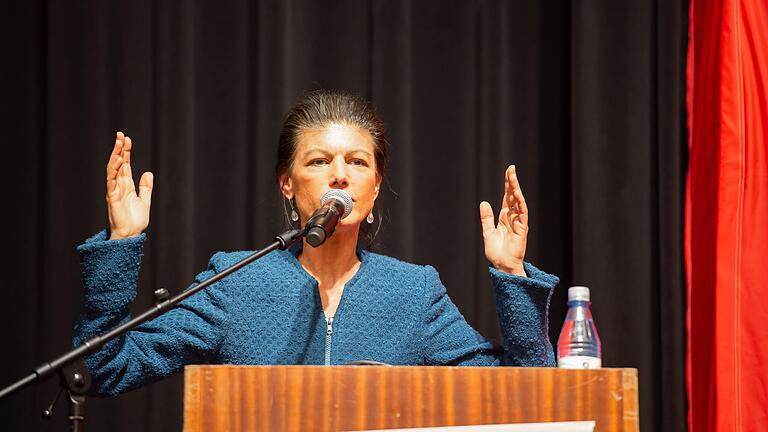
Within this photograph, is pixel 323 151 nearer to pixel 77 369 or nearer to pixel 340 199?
pixel 340 199

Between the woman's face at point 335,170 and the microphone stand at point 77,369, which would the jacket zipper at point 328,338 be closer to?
the woman's face at point 335,170

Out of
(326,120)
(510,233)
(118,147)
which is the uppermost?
(326,120)

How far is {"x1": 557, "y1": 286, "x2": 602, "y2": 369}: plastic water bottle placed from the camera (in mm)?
1489

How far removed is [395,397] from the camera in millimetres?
1311

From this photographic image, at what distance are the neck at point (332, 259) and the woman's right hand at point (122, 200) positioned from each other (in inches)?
17.1

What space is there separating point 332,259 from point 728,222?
110 cm

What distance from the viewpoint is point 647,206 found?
2744mm

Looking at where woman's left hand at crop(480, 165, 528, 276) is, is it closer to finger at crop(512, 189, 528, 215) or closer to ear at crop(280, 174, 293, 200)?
finger at crop(512, 189, 528, 215)

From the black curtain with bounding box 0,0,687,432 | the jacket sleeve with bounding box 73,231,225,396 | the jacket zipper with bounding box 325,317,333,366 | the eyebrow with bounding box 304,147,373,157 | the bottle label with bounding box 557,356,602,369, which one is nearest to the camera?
the bottle label with bounding box 557,356,602,369

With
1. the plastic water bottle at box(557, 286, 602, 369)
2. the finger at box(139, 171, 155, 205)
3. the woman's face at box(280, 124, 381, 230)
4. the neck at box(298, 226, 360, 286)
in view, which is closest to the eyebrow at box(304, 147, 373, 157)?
the woman's face at box(280, 124, 381, 230)

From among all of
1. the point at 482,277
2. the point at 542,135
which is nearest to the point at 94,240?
the point at 482,277

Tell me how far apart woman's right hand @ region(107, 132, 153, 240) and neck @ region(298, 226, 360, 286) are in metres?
0.43

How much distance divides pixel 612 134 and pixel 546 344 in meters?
1.12

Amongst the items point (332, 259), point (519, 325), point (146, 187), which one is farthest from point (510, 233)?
point (146, 187)
